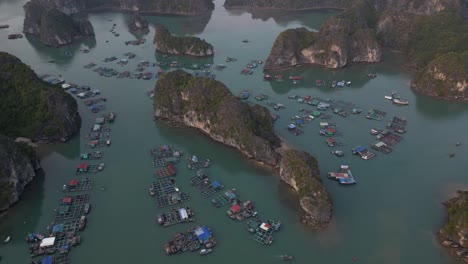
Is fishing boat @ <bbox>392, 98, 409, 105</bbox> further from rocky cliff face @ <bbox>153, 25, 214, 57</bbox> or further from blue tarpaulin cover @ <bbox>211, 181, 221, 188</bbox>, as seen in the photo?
rocky cliff face @ <bbox>153, 25, 214, 57</bbox>

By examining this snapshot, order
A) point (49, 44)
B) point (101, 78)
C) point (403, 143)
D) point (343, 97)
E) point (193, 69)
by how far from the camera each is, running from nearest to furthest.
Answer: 1. point (403, 143)
2. point (343, 97)
3. point (101, 78)
4. point (193, 69)
5. point (49, 44)

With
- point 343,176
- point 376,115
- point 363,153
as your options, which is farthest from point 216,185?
point 376,115

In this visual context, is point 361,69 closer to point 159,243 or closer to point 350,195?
point 350,195

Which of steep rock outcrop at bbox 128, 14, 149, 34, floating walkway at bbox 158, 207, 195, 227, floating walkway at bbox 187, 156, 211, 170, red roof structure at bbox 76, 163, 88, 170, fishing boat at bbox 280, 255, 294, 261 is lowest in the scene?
fishing boat at bbox 280, 255, 294, 261

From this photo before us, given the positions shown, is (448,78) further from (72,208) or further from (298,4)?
(298,4)

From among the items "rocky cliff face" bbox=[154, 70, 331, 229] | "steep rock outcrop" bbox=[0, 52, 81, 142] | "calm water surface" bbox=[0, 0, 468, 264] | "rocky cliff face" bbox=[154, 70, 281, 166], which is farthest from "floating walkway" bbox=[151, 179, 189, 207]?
"steep rock outcrop" bbox=[0, 52, 81, 142]

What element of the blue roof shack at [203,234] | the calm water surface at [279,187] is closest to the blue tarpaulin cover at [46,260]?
the calm water surface at [279,187]

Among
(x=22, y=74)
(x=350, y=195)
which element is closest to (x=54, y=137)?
(x=22, y=74)
